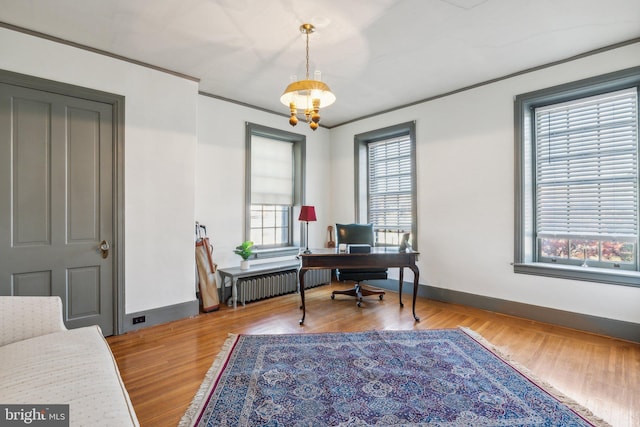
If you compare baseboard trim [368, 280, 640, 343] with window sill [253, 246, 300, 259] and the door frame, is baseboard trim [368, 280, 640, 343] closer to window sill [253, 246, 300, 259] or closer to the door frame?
window sill [253, 246, 300, 259]

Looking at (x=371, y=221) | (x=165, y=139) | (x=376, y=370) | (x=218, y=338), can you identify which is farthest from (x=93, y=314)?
(x=371, y=221)

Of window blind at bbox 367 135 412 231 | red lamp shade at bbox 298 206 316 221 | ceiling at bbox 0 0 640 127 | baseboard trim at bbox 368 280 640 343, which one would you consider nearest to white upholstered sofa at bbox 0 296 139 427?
ceiling at bbox 0 0 640 127

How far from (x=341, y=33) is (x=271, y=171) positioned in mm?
2704

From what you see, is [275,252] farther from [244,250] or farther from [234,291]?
[234,291]

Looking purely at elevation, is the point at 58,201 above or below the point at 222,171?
below

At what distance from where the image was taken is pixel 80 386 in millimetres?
1357

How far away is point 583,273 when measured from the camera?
327cm

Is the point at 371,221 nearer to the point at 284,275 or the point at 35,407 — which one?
the point at 284,275

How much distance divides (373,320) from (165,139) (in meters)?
3.30

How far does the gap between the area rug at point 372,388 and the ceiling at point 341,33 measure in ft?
9.80

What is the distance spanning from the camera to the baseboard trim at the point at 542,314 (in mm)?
3039

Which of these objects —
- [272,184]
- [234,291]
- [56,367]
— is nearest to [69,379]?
[56,367]

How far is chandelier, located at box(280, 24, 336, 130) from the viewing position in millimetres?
2510

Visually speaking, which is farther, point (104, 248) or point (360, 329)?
point (360, 329)
